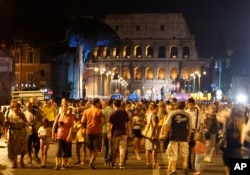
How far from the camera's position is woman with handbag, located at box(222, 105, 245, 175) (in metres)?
10.8

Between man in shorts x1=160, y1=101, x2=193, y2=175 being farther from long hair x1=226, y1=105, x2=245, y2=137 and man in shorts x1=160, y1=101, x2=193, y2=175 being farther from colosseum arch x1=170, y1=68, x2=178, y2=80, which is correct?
colosseum arch x1=170, y1=68, x2=178, y2=80

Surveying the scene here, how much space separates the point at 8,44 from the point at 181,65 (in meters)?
77.3

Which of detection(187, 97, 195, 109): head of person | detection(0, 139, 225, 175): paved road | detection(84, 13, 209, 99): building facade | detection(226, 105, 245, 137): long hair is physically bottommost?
detection(0, 139, 225, 175): paved road

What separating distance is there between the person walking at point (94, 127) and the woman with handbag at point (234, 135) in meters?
4.97

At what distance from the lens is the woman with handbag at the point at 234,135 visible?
1083 centimetres

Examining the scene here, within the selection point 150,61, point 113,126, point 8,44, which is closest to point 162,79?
point 150,61

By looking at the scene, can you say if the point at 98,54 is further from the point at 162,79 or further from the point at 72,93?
the point at 72,93

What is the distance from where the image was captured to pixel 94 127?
15.3 metres

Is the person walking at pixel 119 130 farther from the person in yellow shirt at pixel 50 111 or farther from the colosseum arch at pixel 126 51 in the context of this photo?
the colosseum arch at pixel 126 51

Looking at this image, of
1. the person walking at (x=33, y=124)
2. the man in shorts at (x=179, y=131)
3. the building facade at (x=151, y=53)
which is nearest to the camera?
the man in shorts at (x=179, y=131)

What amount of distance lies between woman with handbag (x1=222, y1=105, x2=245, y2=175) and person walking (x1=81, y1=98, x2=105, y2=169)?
4.97m

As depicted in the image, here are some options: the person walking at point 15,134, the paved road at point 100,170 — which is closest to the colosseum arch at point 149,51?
the paved road at point 100,170

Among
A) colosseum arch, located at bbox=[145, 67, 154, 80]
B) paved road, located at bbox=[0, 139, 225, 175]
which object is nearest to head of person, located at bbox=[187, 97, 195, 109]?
paved road, located at bbox=[0, 139, 225, 175]

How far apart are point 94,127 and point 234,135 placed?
17.1ft
